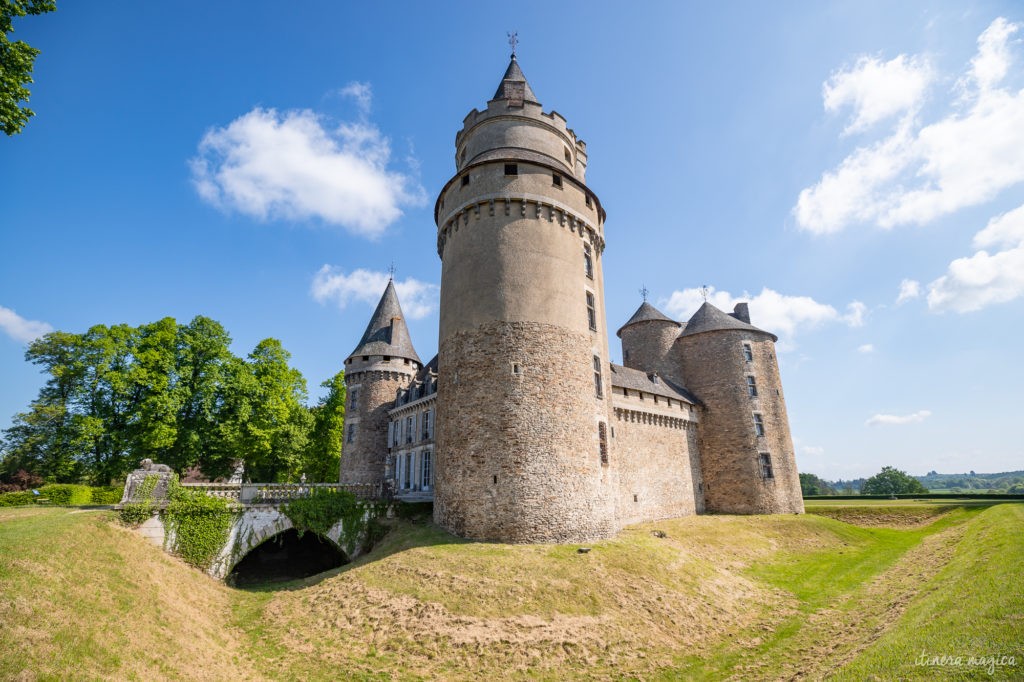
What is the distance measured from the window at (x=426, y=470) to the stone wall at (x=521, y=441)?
21.2ft

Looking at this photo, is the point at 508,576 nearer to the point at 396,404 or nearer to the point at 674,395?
the point at 396,404

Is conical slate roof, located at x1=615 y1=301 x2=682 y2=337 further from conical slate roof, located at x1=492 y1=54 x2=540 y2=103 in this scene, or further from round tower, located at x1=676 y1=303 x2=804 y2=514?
conical slate roof, located at x1=492 y1=54 x2=540 y2=103

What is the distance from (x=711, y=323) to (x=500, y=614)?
2846 cm

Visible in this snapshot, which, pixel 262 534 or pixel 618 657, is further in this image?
pixel 262 534

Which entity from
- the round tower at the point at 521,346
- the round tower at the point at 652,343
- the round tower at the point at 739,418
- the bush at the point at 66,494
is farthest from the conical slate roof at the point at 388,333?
the round tower at the point at 739,418

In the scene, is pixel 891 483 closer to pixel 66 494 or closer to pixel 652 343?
pixel 652 343

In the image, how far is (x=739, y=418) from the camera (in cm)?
3250

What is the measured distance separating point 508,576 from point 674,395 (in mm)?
20577

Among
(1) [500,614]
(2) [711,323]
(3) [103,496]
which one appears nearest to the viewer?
(1) [500,614]

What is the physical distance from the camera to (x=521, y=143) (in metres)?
22.1

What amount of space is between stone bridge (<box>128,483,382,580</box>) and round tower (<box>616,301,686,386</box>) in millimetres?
23345

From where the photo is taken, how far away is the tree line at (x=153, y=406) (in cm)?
2611

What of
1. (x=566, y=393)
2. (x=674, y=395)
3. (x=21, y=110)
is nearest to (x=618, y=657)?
(x=566, y=393)

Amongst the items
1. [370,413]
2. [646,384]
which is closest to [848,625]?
[646,384]
